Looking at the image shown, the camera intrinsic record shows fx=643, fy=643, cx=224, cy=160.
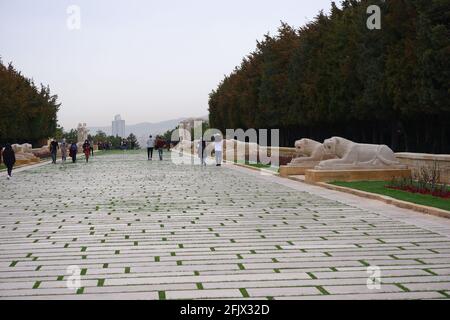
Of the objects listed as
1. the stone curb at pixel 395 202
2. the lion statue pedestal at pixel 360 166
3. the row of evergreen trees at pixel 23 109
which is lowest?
the stone curb at pixel 395 202

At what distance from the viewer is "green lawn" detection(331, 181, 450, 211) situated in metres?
13.0

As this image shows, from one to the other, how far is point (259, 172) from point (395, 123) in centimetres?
1002

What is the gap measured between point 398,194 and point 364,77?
57.4 feet

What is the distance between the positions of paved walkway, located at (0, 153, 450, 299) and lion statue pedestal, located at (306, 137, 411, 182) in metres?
4.59

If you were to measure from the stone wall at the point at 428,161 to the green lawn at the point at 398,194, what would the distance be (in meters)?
1.66

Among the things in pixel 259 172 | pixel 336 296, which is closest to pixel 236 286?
pixel 336 296

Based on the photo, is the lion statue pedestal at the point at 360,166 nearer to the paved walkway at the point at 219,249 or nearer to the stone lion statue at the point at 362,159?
the stone lion statue at the point at 362,159

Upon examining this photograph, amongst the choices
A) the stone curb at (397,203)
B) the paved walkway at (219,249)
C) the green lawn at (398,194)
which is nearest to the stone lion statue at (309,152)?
the green lawn at (398,194)

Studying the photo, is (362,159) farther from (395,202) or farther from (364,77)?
(364,77)

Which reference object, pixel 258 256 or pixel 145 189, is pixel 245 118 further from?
pixel 258 256

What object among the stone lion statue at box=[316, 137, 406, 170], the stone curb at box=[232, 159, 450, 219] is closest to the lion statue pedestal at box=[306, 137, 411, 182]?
the stone lion statue at box=[316, 137, 406, 170]

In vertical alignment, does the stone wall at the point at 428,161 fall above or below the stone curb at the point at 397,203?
above

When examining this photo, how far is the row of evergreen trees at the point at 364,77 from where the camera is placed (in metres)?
23.8

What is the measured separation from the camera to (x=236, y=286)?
630cm
